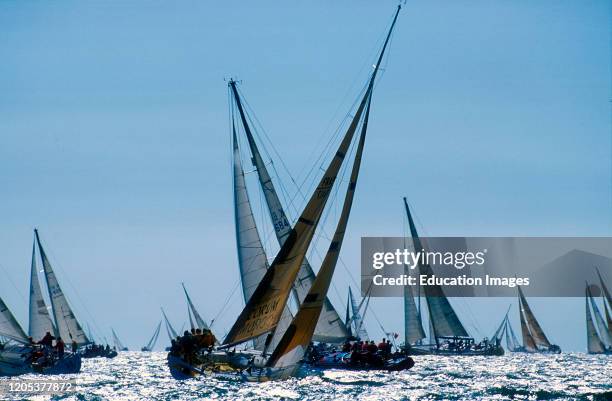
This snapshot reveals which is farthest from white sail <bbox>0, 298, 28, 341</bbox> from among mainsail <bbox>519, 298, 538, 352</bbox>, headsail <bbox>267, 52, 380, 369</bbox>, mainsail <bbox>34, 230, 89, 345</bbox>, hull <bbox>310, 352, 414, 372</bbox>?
mainsail <bbox>519, 298, 538, 352</bbox>

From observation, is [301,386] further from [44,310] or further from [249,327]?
[44,310]

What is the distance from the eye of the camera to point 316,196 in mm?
38562

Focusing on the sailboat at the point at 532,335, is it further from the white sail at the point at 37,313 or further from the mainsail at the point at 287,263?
the mainsail at the point at 287,263

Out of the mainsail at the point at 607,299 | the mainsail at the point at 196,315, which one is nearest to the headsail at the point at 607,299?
the mainsail at the point at 607,299

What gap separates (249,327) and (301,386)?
6.22 m

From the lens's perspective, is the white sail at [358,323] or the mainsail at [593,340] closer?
the white sail at [358,323]

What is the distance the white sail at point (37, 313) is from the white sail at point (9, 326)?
69.9 feet

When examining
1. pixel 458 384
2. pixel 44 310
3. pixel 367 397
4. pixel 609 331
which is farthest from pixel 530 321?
pixel 367 397

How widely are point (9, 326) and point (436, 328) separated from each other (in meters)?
44.1

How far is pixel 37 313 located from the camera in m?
75.2

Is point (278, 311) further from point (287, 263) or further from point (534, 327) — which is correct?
point (534, 327)

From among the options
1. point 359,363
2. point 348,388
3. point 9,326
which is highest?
point 9,326

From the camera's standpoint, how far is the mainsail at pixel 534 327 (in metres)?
119

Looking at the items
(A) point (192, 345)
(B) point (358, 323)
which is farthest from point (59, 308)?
(A) point (192, 345)
